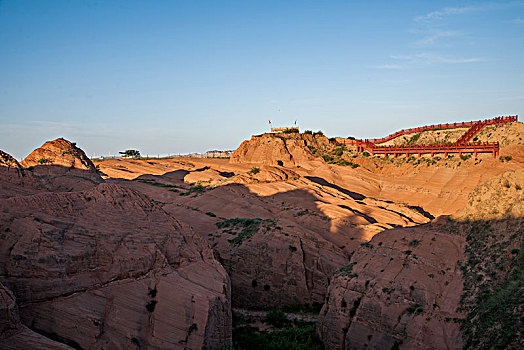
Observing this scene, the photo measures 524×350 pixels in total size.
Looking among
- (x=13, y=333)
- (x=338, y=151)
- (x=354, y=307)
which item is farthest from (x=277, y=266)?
(x=338, y=151)

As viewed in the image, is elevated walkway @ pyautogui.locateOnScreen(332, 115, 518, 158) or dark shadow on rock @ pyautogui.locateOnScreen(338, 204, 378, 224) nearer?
dark shadow on rock @ pyautogui.locateOnScreen(338, 204, 378, 224)

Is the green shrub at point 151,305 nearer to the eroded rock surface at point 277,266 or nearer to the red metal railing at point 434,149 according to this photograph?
the eroded rock surface at point 277,266

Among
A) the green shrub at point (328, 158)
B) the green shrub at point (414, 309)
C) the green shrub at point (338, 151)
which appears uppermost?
the green shrub at point (338, 151)

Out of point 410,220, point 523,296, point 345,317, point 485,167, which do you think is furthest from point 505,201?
point 485,167

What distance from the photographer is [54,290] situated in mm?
13016

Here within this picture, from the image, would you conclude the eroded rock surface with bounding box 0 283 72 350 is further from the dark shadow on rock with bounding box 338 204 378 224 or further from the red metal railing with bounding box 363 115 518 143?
the red metal railing with bounding box 363 115 518 143

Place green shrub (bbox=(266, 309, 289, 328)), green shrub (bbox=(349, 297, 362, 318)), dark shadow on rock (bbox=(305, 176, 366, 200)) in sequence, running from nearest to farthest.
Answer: green shrub (bbox=(349, 297, 362, 318)) → green shrub (bbox=(266, 309, 289, 328)) → dark shadow on rock (bbox=(305, 176, 366, 200))

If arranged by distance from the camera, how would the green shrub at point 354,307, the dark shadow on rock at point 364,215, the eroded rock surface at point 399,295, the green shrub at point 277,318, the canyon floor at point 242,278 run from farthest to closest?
the dark shadow on rock at point 364,215 < the green shrub at point 277,318 < the green shrub at point 354,307 < the eroded rock surface at point 399,295 < the canyon floor at point 242,278

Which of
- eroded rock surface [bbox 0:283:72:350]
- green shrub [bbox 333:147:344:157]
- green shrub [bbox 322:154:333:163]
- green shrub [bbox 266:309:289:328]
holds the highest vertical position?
green shrub [bbox 333:147:344:157]

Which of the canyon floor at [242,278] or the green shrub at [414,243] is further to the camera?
the green shrub at [414,243]

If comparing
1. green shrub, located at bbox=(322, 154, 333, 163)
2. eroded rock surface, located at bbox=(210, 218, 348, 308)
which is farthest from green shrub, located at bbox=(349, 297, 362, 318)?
green shrub, located at bbox=(322, 154, 333, 163)

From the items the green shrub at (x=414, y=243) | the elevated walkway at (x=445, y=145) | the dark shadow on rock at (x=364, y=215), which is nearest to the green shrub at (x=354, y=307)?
the green shrub at (x=414, y=243)

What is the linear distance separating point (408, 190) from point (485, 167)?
8.92m

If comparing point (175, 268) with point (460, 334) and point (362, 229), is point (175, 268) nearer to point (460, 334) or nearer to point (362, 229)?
point (460, 334)
